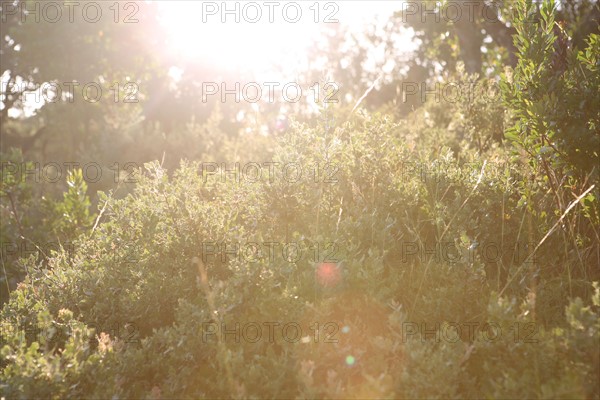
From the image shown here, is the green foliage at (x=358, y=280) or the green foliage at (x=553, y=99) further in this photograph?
the green foliage at (x=553, y=99)

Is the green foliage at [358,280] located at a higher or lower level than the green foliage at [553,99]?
lower

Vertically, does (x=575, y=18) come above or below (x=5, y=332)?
above

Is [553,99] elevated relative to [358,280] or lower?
elevated

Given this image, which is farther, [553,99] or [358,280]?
[358,280]

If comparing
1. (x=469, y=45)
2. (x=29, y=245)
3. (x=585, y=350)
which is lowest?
(x=29, y=245)

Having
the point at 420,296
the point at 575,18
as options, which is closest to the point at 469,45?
the point at 575,18

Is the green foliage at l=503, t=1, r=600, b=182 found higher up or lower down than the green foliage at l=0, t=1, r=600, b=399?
higher up

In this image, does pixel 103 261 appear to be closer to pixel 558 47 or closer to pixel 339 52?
pixel 558 47

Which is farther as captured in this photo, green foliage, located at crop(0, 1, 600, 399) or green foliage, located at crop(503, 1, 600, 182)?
green foliage, located at crop(503, 1, 600, 182)

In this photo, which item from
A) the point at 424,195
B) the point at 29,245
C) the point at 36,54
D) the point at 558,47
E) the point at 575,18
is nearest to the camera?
the point at 558,47

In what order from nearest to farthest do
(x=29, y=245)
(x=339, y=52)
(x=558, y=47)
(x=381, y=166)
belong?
1. (x=558, y=47)
2. (x=381, y=166)
3. (x=29, y=245)
4. (x=339, y=52)

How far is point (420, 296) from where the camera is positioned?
496 centimetres

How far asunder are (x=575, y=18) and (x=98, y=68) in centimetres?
1711

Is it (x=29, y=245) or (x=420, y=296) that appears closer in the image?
(x=420, y=296)
